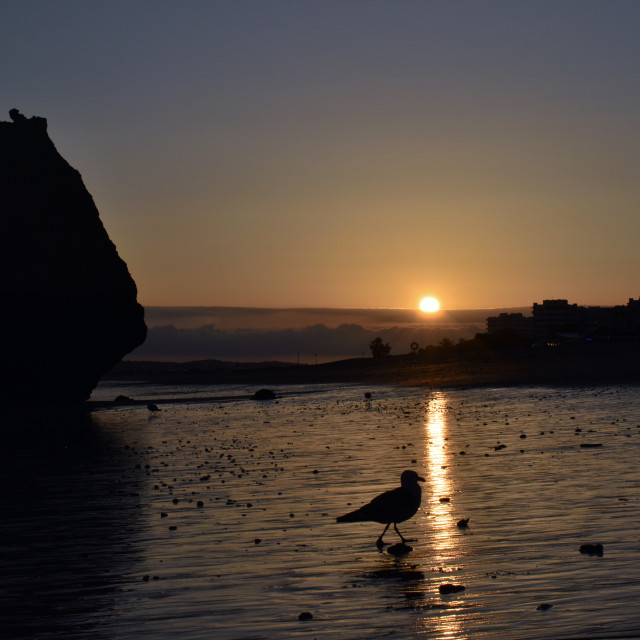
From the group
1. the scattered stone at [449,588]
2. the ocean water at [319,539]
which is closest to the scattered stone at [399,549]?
the ocean water at [319,539]

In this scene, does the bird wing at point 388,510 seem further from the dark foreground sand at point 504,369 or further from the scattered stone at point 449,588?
the dark foreground sand at point 504,369

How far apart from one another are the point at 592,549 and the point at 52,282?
44.9m

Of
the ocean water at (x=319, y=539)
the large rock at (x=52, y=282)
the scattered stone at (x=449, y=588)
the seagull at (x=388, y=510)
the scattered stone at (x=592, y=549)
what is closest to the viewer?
the ocean water at (x=319, y=539)

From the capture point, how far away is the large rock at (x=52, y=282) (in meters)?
51.2

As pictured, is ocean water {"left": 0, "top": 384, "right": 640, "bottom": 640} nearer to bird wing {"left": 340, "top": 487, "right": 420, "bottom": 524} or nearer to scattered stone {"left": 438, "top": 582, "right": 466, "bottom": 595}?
scattered stone {"left": 438, "top": 582, "right": 466, "bottom": 595}

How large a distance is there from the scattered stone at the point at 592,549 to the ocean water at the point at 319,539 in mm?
241

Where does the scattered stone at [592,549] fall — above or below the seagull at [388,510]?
below

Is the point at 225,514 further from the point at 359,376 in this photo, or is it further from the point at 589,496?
the point at 359,376

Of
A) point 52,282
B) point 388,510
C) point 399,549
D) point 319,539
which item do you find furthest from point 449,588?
point 52,282

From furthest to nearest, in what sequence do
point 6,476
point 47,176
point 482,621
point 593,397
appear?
1. point 47,176
2. point 593,397
3. point 6,476
4. point 482,621

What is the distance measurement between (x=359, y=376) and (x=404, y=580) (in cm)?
7599

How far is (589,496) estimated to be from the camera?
1655 cm

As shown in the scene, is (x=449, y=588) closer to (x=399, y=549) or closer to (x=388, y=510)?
(x=399, y=549)

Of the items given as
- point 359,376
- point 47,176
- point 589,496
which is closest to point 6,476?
point 589,496
